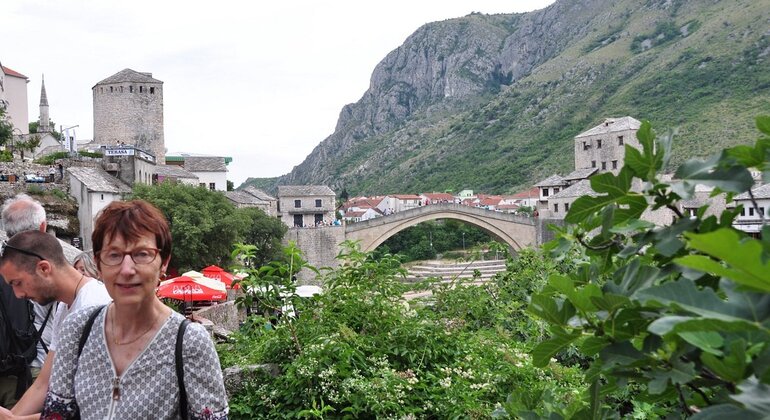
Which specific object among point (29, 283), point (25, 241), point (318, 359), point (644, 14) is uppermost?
point (644, 14)

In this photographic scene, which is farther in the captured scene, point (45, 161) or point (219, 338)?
point (45, 161)

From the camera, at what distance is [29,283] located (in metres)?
2.87

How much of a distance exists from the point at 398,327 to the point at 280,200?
40327mm

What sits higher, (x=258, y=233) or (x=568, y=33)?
(x=568, y=33)

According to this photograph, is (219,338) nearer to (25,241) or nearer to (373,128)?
(25,241)

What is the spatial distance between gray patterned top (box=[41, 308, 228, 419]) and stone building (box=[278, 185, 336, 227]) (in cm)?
4153

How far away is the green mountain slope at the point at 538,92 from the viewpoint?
67812 millimetres

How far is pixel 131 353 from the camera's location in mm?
2055

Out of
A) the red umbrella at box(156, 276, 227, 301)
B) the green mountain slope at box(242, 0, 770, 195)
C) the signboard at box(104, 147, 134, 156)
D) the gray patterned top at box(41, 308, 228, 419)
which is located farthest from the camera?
the green mountain slope at box(242, 0, 770, 195)

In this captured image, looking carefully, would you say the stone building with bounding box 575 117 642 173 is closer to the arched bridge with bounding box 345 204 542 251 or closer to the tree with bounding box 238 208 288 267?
the arched bridge with bounding box 345 204 542 251

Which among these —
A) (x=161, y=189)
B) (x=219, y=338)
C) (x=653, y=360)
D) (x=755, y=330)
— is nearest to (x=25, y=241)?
(x=653, y=360)

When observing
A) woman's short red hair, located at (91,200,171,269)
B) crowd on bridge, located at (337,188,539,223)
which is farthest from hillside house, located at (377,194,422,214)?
woman's short red hair, located at (91,200,171,269)

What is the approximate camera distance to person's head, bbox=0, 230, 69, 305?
9.30 ft

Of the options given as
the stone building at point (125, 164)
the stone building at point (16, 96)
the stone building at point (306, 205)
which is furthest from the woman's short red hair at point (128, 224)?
the stone building at point (16, 96)
